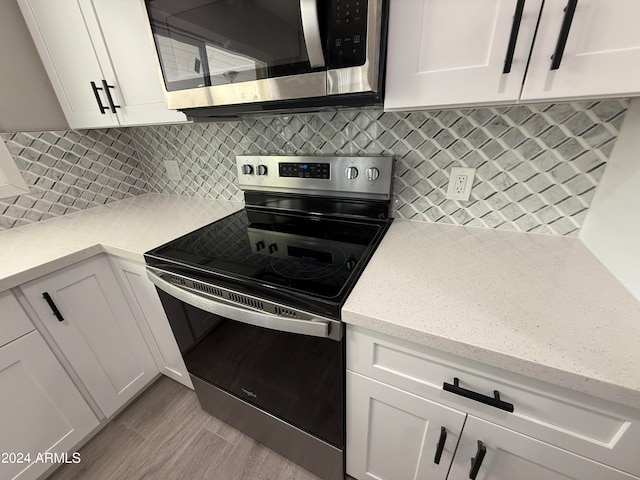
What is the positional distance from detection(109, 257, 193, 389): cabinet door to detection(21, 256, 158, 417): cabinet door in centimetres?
5

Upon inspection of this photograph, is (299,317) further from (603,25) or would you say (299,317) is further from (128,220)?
(128,220)

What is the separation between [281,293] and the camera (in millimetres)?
693

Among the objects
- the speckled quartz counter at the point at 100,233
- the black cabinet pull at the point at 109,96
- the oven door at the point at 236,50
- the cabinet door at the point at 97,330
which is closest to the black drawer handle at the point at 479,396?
the oven door at the point at 236,50

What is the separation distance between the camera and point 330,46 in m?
0.62

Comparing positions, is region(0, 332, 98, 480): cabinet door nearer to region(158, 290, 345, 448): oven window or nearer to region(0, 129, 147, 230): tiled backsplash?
region(158, 290, 345, 448): oven window

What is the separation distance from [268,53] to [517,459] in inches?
47.0

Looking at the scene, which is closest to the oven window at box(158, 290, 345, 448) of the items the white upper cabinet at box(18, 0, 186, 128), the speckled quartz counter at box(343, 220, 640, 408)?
the speckled quartz counter at box(343, 220, 640, 408)

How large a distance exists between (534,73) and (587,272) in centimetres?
54

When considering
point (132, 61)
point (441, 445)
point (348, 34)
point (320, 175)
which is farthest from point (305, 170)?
point (441, 445)

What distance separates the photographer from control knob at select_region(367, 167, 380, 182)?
3.23 ft

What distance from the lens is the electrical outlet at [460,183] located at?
0.94 m

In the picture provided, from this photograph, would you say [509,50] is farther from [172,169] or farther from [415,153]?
[172,169]

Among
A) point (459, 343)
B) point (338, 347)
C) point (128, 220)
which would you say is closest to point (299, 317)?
point (338, 347)

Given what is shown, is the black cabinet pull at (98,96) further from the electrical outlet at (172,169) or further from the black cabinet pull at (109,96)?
the electrical outlet at (172,169)
